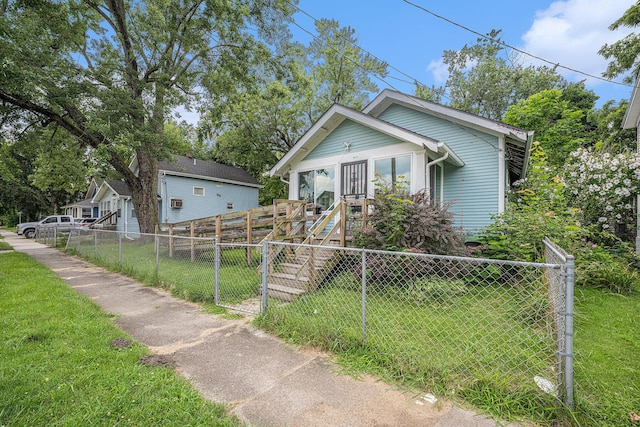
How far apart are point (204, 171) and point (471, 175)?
15968 millimetres

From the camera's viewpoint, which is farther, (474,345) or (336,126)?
(336,126)

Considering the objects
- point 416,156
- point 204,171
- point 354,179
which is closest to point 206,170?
point 204,171

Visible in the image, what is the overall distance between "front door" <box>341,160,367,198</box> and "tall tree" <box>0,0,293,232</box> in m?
6.81

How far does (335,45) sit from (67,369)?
71.0 ft

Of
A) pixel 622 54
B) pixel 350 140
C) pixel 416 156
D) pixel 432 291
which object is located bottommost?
pixel 432 291

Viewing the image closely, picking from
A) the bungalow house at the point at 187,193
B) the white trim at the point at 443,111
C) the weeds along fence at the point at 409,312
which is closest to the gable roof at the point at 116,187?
the bungalow house at the point at 187,193

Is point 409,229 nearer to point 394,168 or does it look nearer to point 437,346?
point 437,346

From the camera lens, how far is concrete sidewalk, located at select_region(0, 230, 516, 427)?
→ 7.00ft

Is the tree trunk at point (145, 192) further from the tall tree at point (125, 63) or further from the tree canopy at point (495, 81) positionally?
the tree canopy at point (495, 81)

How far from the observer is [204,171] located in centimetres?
1889

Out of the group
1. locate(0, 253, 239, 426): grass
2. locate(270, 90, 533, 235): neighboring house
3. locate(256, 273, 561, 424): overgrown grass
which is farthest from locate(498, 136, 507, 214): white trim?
locate(0, 253, 239, 426): grass

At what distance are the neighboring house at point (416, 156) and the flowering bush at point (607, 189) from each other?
1.69 metres

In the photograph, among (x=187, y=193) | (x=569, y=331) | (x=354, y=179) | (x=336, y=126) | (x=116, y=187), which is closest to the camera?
(x=569, y=331)

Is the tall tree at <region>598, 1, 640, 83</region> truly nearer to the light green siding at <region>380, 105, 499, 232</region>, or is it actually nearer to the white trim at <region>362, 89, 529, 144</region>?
the white trim at <region>362, 89, 529, 144</region>
